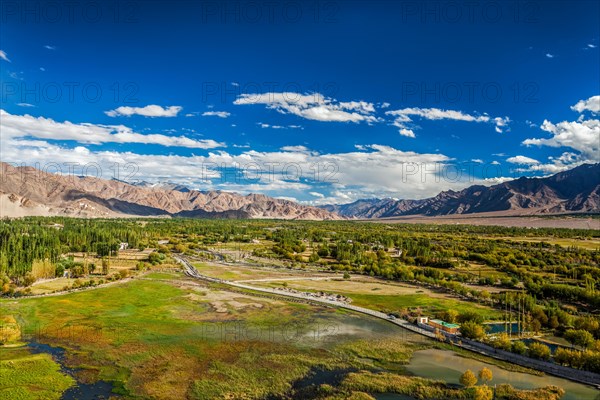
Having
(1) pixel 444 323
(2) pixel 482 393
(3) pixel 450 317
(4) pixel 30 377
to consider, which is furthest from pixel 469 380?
(4) pixel 30 377

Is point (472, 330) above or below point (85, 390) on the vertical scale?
above

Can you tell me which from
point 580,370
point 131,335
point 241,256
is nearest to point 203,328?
point 131,335

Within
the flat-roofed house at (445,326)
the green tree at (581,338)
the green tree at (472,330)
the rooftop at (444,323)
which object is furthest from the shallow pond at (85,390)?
the green tree at (581,338)

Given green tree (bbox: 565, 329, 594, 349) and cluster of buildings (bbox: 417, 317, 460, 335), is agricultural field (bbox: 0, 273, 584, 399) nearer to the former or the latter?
cluster of buildings (bbox: 417, 317, 460, 335)

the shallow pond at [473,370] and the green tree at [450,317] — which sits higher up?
the green tree at [450,317]

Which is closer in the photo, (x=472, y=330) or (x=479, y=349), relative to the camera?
(x=479, y=349)

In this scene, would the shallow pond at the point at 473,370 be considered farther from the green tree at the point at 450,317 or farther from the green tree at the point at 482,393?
the green tree at the point at 450,317

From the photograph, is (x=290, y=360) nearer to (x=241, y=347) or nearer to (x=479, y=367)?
(x=241, y=347)

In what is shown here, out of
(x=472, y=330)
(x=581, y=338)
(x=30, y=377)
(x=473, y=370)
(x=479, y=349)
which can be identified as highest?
(x=581, y=338)

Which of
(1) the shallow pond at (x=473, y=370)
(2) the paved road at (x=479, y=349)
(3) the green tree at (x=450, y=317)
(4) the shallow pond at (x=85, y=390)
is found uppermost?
(3) the green tree at (x=450, y=317)

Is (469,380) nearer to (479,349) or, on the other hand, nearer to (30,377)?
(479,349)
